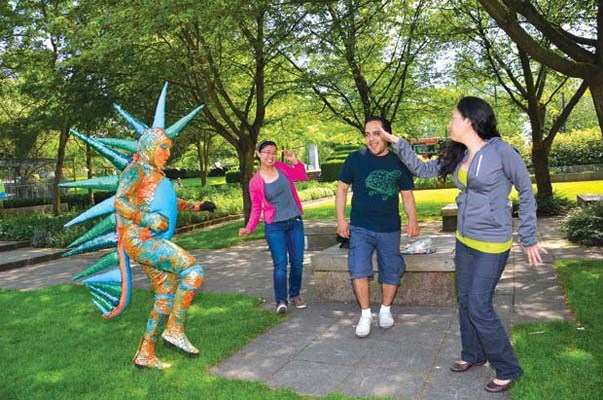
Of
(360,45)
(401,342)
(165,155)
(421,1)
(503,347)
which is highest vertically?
(421,1)

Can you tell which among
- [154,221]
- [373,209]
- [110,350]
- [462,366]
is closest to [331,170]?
[373,209]

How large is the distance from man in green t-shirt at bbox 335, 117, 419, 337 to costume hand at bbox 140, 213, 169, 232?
1.68 meters


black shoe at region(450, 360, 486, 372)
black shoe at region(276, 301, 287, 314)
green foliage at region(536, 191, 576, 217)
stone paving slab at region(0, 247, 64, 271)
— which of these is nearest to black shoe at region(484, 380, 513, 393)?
black shoe at region(450, 360, 486, 372)

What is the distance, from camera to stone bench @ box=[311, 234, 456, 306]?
588 centimetres

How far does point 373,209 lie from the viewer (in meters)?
4.95

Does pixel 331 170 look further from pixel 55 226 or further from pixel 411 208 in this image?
pixel 411 208

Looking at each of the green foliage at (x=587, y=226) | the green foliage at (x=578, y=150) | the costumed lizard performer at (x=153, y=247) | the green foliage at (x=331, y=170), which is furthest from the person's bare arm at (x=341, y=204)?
the green foliage at (x=331, y=170)

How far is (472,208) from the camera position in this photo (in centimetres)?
365

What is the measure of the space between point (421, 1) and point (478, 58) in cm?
308

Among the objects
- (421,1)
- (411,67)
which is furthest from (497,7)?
(411,67)

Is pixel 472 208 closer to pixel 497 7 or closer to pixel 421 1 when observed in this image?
pixel 497 7

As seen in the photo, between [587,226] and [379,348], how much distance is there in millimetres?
6357

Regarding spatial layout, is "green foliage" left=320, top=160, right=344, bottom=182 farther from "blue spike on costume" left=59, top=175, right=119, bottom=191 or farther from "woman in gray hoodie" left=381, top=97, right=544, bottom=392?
"woman in gray hoodie" left=381, top=97, right=544, bottom=392

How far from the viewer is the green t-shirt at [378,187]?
492cm
